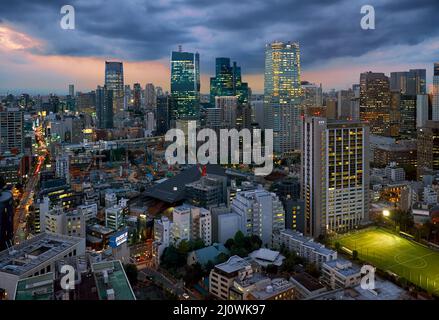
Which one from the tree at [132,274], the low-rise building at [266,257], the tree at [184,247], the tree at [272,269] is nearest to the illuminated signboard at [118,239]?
the tree at [184,247]

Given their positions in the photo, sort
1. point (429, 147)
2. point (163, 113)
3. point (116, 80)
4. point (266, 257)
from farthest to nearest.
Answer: point (116, 80) < point (163, 113) < point (429, 147) < point (266, 257)

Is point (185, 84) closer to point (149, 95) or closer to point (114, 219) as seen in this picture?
point (149, 95)

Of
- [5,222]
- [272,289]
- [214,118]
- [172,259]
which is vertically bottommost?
[172,259]

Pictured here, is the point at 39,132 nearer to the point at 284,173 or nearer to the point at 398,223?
the point at 284,173

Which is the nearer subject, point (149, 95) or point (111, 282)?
point (111, 282)

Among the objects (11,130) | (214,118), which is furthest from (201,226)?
(214,118)
